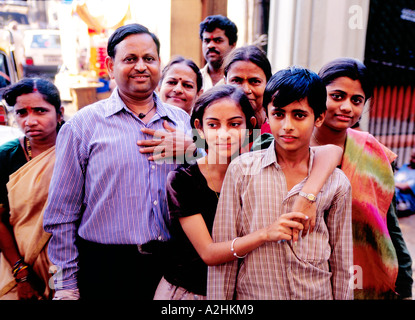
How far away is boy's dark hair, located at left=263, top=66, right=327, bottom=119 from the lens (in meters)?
1.30

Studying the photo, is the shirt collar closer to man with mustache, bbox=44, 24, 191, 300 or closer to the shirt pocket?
the shirt pocket

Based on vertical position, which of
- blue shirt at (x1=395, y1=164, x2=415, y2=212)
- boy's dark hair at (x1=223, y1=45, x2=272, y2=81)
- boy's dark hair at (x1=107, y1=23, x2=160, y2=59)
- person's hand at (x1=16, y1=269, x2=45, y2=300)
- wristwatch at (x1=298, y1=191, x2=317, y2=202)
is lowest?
blue shirt at (x1=395, y1=164, x2=415, y2=212)

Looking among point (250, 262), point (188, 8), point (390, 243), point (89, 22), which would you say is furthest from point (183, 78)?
point (89, 22)

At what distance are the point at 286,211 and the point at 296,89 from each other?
0.43 m

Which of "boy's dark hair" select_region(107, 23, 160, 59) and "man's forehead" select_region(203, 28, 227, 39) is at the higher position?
"man's forehead" select_region(203, 28, 227, 39)

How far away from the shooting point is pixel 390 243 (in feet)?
5.16

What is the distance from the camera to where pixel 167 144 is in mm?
1540

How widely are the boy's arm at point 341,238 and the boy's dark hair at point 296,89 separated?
306 mm

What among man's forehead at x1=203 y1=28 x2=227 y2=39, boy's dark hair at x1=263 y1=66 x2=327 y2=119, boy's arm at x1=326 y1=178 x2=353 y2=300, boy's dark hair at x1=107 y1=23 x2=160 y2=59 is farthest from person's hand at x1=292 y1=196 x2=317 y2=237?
man's forehead at x1=203 y1=28 x2=227 y2=39

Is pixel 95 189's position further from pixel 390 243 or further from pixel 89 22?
pixel 89 22

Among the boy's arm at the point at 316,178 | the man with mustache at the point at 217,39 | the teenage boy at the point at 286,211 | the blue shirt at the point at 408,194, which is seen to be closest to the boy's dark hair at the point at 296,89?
the teenage boy at the point at 286,211

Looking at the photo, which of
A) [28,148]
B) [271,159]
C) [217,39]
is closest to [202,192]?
[271,159]
